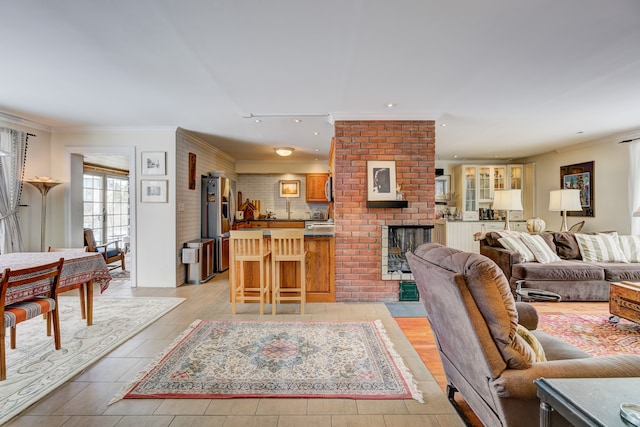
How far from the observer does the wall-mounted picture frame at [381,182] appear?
4.03 metres

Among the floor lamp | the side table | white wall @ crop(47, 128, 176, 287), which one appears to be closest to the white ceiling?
white wall @ crop(47, 128, 176, 287)

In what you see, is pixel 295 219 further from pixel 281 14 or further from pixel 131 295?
pixel 281 14

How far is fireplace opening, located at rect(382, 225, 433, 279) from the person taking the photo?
4008 mm

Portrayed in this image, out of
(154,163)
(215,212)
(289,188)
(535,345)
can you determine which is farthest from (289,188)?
(535,345)

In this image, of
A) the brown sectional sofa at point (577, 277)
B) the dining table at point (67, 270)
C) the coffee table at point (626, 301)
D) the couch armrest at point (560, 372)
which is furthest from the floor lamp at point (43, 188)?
the coffee table at point (626, 301)

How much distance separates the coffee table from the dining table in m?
5.40

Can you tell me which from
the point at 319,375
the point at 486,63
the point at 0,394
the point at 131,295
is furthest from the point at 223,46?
the point at 131,295

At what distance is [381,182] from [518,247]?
92.1 inches

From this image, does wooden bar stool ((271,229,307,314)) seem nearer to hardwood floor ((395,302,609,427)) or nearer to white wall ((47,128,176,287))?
hardwood floor ((395,302,609,427))

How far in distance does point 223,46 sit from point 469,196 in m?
6.87

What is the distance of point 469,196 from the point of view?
24.4 feet

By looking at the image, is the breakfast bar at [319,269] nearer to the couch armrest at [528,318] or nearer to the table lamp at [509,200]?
the couch armrest at [528,318]

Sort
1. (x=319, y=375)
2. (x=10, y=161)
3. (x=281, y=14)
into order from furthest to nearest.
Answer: (x=10, y=161) → (x=319, y=375) → (x=281, y=14)

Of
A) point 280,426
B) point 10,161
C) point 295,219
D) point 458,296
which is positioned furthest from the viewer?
point 295,219
